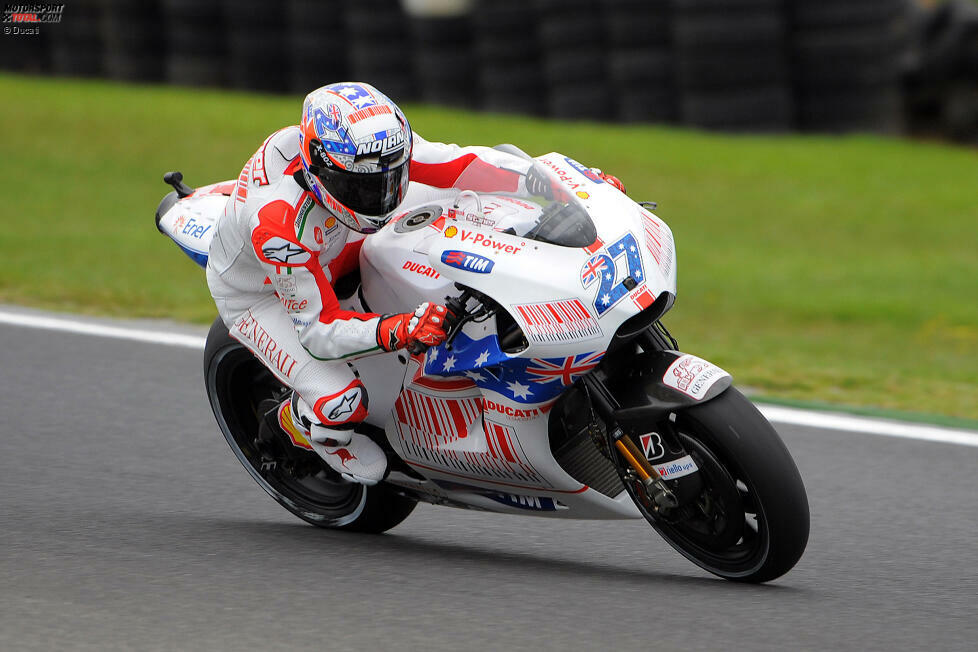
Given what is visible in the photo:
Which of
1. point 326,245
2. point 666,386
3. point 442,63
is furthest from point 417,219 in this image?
point 442,63

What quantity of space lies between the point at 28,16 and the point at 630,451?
45.3 ft

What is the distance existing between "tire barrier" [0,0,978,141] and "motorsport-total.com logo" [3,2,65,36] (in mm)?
148

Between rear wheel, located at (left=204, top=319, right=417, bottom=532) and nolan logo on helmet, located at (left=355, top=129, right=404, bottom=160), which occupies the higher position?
nolan logo on helmet, located at (left=355, top=129, right=404, bottom=160)

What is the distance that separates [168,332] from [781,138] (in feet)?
23.6

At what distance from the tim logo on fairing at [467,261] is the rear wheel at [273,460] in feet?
Result: 3.82

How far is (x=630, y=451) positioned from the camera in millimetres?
4043

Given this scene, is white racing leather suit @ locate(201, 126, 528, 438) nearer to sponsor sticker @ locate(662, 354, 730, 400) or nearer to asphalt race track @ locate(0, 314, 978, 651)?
asphalt race track @ locate(0, 314, 978, 651)

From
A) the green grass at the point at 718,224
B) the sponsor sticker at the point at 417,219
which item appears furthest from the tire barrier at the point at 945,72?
the sponsor sticker at the point at 417,219

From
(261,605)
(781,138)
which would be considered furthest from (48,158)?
(261,605)

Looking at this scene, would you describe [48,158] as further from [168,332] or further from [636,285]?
[636,285]

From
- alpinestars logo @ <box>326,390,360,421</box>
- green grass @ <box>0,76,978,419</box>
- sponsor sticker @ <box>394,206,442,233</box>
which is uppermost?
sponsor sticker @ <box>394,206,442,233</box>

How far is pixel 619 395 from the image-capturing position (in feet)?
13.3

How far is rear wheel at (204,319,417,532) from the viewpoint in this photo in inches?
195

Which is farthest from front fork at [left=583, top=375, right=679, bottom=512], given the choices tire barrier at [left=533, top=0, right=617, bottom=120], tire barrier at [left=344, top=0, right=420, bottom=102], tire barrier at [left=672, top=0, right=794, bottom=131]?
tire barrier at [left=344, top=0, right=420, bottom=102]
